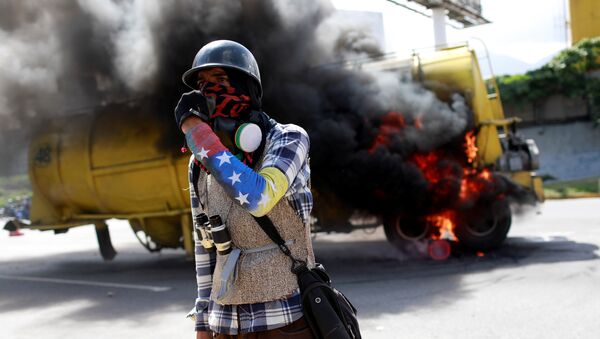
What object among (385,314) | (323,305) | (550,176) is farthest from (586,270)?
(550,176)

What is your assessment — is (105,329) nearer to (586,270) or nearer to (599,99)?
(586,270)

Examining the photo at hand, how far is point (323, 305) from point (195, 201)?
64 cm

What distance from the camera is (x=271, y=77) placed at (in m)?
8.54

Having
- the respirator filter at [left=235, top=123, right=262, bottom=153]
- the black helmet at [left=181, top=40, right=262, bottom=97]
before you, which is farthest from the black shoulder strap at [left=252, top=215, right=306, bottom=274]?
the black helmet at [left=181, top=40, right=262, bottom=97]

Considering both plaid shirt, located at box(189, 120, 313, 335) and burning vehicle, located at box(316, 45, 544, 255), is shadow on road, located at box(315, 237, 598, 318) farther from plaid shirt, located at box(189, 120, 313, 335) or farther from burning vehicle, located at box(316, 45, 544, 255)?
plaid shirt, located at box(189, 120, 313, 335)

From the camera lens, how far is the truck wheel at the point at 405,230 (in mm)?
8570

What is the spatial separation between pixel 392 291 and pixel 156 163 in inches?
148

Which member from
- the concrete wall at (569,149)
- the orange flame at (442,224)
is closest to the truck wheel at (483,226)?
the orange flame at (442,224)

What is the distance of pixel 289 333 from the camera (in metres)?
2.12

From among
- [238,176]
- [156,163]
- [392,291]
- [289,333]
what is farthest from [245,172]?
[156,163]

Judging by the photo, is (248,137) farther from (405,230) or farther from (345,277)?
(405,230)

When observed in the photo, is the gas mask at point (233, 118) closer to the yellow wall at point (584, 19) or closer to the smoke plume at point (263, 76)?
the smoke plume at point (263, 76)

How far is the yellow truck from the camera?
842 cm

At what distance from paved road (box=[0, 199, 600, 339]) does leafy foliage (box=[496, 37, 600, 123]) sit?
1296 centimetres
